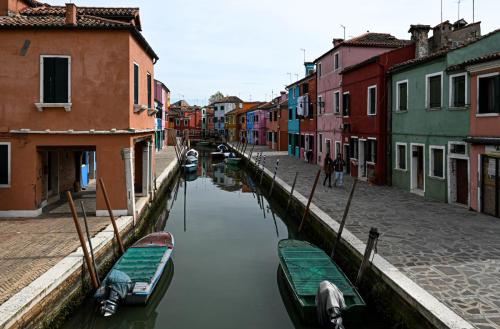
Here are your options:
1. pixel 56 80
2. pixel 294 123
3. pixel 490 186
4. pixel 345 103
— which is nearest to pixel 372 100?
pixel 345 103

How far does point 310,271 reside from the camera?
397 inches

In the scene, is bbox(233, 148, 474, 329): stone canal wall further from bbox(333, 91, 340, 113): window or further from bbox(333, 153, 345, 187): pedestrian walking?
bbox(333, 91, 340, 113): window

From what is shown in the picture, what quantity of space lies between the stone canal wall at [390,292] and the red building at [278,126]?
121ft

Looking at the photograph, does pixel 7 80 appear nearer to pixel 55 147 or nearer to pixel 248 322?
pixel 55 147

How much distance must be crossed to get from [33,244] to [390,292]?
884 cm

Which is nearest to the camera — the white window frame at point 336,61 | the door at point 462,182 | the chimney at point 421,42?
the door at point 462,182

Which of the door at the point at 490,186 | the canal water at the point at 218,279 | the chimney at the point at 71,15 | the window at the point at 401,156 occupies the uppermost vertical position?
the chimney at the point at 71,15

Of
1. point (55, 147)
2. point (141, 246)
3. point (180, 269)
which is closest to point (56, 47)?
point (55, 147)

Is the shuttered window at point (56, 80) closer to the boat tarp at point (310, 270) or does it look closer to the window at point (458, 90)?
the boat tarp at point (310, 270)

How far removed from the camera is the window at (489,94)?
13.8 m

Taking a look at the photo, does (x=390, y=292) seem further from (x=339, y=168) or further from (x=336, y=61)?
(x=336, y=61)

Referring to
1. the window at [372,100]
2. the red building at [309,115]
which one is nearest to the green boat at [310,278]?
the window at [372,100]

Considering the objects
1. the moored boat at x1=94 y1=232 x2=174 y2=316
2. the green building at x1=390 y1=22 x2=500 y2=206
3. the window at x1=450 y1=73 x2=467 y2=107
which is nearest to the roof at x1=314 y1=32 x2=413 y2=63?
the green building at x1=390 y1=22 x2=500 y2=206

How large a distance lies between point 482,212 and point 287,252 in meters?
7.64
